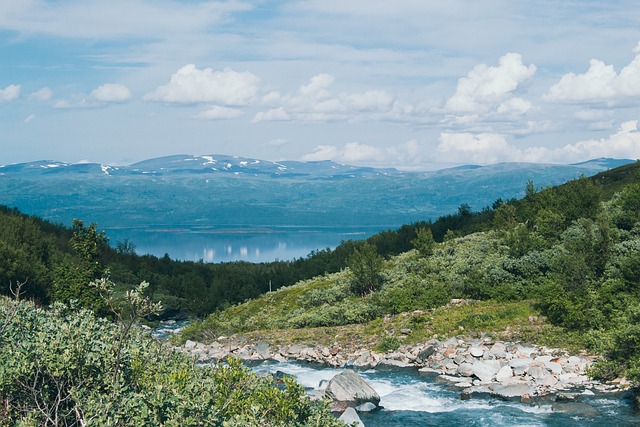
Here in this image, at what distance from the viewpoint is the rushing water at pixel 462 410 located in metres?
32.1

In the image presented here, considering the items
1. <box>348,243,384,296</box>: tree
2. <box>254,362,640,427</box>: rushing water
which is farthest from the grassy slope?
<box>254,362,640,427</box>: rushing water

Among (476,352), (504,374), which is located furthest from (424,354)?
(504,374)

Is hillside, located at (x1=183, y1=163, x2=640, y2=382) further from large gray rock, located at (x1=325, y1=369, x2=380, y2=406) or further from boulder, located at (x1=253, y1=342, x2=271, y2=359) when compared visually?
large gray rock, located at (x1=325, y1=369, x2=380, y2=406)

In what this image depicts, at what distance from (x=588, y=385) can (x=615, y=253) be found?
22.1 m

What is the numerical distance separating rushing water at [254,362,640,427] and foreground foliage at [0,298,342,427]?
42.7ft

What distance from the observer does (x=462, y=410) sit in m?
34.7

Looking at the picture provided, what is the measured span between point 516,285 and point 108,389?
44.8 m

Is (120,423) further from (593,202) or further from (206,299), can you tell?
(206,299)

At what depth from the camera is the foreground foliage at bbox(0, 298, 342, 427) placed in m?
18.1

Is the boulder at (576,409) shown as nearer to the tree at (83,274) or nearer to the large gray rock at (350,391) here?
the large gray rock at (350,391)

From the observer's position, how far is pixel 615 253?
56.1 m

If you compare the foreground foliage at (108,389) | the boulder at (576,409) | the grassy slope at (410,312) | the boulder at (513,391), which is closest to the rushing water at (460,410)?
the boulder at (576,409)

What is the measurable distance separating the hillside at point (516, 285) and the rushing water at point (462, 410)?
2696mm

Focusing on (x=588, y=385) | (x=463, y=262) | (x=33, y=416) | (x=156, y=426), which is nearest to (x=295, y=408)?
(x=156, y=426)
